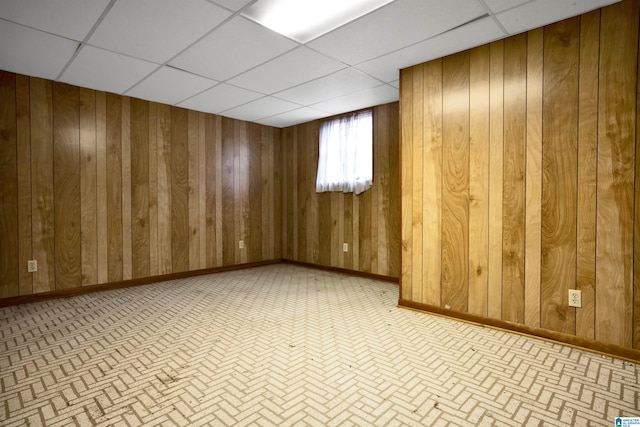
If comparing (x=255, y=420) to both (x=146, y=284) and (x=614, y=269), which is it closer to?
(x=614, y=269)

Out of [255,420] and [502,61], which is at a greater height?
[502,61]

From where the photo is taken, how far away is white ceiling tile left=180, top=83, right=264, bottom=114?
376cm

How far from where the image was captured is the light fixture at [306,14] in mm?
2143

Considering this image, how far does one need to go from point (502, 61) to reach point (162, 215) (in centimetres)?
428

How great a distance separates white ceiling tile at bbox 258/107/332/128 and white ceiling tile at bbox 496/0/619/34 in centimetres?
272

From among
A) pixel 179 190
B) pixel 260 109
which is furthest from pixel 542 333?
pixel 179 190

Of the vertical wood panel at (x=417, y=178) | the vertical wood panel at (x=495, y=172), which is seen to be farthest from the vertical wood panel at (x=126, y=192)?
the vertical wood panel at (x=495, y=172)

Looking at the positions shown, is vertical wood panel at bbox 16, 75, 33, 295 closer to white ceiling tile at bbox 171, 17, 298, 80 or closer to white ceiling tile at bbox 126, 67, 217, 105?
white ceiling tile at bbox 126, 67, 217, 105

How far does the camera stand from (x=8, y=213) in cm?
323

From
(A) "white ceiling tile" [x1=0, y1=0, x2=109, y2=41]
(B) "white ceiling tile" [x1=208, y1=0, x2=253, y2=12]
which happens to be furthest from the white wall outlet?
(A) "white ceiling tile" [x1=0, y1=0, x2=109, y2=41]

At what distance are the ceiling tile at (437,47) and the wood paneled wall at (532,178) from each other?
0.10 m

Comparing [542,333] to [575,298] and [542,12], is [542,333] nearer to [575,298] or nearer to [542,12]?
[575,298]

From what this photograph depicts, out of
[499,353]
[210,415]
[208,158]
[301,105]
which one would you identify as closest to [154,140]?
[208,158]

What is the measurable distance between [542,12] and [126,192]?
4604mm
